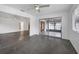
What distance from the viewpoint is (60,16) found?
342 cm

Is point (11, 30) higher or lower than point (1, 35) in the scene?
higher

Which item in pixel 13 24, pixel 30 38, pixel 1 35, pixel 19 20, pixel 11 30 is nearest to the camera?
pixel 1 35

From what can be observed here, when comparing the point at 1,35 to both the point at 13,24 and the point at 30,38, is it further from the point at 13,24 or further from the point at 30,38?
the point at 30,38

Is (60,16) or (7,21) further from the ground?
(60,16)

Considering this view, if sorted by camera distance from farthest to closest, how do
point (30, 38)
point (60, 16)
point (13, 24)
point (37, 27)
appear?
point (37, 27)
point (30, 38)
point (60, 16)
point (13, 24)
